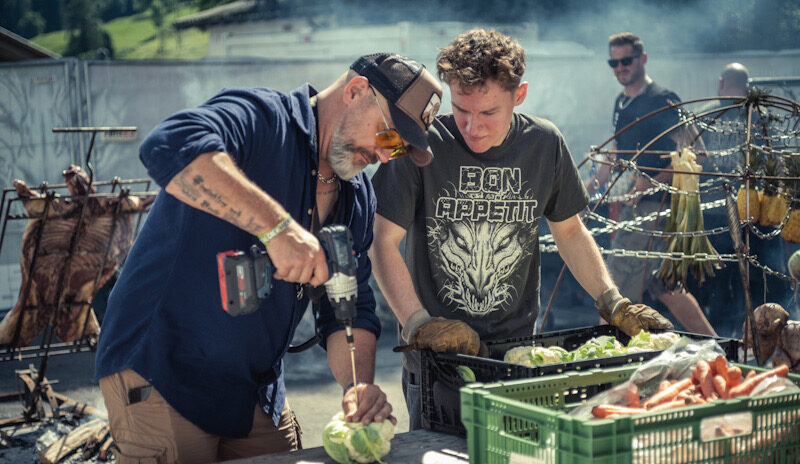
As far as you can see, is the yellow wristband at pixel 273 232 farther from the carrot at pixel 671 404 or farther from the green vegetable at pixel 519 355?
the carrot at pixel 671 404

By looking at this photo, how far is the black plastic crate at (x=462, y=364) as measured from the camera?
259cm

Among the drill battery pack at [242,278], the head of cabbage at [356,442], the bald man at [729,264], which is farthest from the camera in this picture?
the bald man at [729,264]

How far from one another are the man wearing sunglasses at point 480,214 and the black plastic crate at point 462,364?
341mm

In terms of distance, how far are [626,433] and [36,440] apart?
5.40 m

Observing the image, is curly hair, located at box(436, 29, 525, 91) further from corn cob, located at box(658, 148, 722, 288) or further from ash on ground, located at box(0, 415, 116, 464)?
ash on ground, located at box(0, 415, 116, 464)

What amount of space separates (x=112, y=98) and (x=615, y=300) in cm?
932

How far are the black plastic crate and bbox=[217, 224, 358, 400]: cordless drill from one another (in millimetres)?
466

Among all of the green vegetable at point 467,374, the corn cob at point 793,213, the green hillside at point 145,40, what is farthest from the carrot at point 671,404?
the green hillside at point 145,40

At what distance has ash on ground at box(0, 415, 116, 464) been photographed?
5.73m

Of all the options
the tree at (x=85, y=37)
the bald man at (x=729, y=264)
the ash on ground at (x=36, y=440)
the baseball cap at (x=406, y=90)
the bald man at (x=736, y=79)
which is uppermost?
the tree at (x=85, y=37)

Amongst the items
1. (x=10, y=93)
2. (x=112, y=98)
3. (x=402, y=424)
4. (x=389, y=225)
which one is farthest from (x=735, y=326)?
(x=10, y=93)

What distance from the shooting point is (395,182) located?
336cm

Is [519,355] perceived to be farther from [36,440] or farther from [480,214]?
[36,440]

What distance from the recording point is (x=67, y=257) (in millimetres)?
6492
